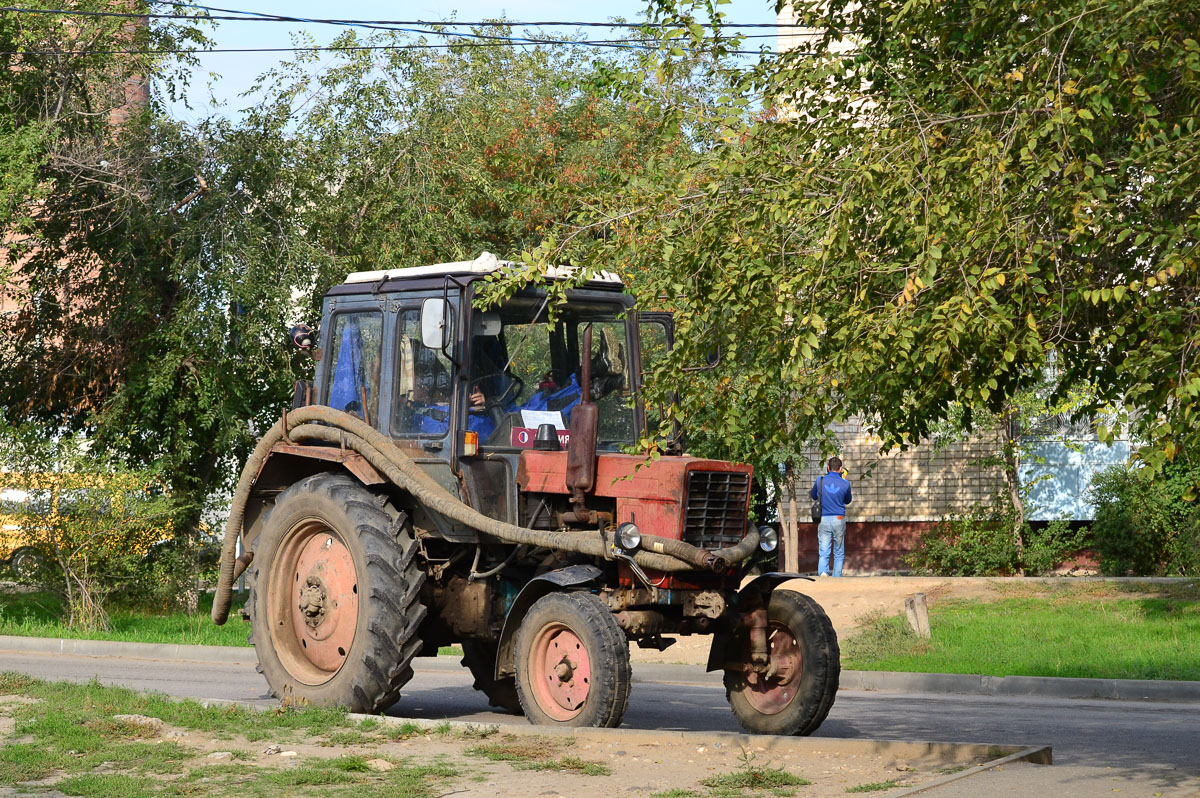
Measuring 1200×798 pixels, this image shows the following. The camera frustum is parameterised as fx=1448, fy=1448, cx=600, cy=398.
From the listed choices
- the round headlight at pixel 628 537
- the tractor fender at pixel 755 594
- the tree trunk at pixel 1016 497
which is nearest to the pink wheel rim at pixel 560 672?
the round headlight at pixel 628 537

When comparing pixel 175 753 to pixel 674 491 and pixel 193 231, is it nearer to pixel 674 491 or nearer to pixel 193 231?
pixel 674 491

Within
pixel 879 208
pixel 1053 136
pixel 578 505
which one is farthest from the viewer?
pixel 578 505

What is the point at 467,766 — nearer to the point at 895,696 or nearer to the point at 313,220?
the point at 895,696

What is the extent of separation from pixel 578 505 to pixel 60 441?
11.0 metres

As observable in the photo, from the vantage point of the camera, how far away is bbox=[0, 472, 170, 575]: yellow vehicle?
60.2 ft

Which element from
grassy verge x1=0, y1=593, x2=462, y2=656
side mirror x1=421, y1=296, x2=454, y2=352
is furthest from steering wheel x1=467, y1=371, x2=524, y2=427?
grassy verge x1=0, y1=593, x2=462, y2=656

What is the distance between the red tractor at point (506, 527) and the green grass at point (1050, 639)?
6169mm

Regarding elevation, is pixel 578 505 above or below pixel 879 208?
below

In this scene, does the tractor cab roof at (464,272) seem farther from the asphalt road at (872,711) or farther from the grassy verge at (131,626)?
the grassy verge at (131,626)

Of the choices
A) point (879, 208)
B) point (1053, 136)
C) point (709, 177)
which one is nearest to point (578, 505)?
point (709, 177)

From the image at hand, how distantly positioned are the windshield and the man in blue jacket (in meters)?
11.5

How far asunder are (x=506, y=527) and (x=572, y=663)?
1.09m

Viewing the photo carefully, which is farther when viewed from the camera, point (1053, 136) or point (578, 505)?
point (578, 505)

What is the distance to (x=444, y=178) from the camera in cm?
2269
